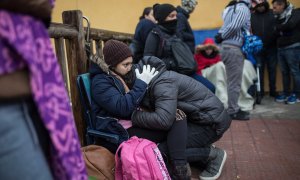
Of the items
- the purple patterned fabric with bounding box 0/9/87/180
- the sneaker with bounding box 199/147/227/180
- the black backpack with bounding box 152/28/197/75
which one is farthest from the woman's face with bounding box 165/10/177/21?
the purple patterned fabric with bounding box 0/9/87/180

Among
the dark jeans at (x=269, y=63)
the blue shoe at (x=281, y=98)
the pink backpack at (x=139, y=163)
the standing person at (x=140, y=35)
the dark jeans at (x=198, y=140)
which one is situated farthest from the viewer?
the dark jeans at (x=269, y=63)

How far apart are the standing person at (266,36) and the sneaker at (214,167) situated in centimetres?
352

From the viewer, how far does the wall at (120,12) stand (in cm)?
701

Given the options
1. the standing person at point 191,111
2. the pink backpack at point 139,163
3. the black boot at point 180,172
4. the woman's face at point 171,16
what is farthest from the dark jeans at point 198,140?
the woman's face at point 171,16

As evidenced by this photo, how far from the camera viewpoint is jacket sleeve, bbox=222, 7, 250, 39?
185 inches

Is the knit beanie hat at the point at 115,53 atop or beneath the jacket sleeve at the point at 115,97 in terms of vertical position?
atop

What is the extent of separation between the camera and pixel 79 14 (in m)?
2.97

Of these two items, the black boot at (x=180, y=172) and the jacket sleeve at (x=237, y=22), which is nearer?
the black boot at (x=180, y=172)

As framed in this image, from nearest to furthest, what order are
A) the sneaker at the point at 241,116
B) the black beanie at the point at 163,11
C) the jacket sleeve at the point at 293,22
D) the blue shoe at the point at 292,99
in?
the black beanie at the point at 163,11 < the sneaker at the point at 241,116 < the jacket sleeve at the point at 293,22 < the blue shoe at the point at 292,99

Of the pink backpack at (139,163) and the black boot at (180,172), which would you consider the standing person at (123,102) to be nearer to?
the black boot at (180,172)

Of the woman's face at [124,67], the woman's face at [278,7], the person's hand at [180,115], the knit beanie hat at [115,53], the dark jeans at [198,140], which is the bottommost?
the dark jeans at [198,140]

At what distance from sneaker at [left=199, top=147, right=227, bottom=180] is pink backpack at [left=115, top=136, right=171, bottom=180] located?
0.70 m

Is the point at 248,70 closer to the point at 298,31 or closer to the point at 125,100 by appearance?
the point at 298,31

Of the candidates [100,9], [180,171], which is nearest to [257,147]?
[180,171]
